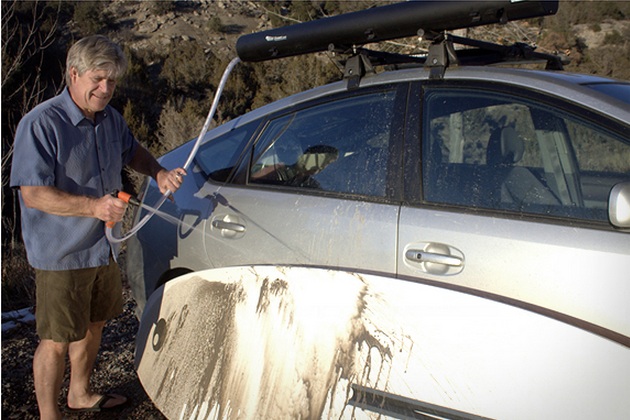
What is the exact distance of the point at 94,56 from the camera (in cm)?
255

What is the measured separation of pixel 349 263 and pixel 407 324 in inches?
16.6

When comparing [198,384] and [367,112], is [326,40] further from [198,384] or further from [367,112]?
[198,384]

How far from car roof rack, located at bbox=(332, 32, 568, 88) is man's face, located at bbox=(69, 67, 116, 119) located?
105 cm

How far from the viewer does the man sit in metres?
2.48

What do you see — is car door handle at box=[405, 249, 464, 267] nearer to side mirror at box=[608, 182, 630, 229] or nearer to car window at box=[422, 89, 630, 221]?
car window at box=[422, 89, 630, 221]

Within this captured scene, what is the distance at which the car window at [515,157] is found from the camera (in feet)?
6.71

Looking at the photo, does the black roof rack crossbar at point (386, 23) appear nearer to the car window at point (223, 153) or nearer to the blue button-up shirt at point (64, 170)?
the car window at point (223, 153)

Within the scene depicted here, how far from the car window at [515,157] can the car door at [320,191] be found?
17 centimetres

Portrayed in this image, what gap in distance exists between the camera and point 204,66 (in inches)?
917

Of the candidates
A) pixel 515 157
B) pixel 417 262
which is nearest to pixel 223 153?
pixel 417 262

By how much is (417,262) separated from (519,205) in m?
0.41

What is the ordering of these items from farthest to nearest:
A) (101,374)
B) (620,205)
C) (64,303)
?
(101,374) → (64,303) → (620,205)

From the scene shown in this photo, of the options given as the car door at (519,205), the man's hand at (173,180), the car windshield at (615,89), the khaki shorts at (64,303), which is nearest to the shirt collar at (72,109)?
the man's hand at (173,180)

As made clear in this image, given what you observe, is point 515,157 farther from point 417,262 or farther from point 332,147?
point 332,147
